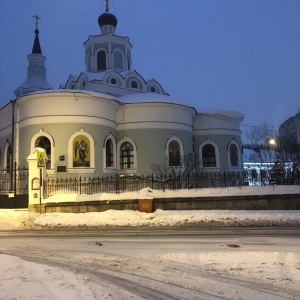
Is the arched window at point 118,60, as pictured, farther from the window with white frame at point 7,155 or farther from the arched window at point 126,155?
the window with white frame at point 7,155

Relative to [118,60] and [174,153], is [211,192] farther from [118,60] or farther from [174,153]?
[118,60]

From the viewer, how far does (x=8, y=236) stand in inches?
433

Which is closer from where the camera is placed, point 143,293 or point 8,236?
point 143,293

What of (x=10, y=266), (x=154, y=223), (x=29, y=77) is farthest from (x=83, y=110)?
(x=29, y=77)

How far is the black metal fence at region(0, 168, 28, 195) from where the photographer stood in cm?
1817

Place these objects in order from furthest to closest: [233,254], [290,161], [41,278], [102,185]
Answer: [290,161]
[102,185]
[233,254]
[41,278]

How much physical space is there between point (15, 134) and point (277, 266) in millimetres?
20484

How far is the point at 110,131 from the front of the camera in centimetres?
2397

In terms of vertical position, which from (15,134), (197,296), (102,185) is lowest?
(197,296)

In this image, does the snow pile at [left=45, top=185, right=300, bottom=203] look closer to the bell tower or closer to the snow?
the snow

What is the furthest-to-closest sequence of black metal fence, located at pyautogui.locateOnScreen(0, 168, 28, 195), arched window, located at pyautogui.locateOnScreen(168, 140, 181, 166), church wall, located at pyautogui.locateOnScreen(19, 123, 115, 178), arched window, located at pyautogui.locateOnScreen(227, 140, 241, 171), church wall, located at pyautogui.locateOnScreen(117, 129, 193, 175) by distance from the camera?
arched window, located at pyautogui.locateOnScreen(227, 140, 241, 171) → arched window, located at pyautogui.locateOnScreen(168, 140, 181, 166) → church wall, located at pyautogui.locateOnScreen(117, 129, 193, 175) → church wall, located at pyautogui.locateOnScreen(19, 123, 115, 178) → black metal fence, located at pyautogui.locateOnScreen(0, 168, 28, 195)

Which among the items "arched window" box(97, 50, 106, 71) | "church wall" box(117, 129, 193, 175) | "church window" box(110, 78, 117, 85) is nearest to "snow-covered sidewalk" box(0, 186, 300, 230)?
"church wall" box(117, 129, 193, 175)

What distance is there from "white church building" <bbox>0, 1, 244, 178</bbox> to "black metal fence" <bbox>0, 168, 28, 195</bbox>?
59 centimetres

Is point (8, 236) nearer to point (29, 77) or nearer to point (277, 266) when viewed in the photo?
point (277, 266)
